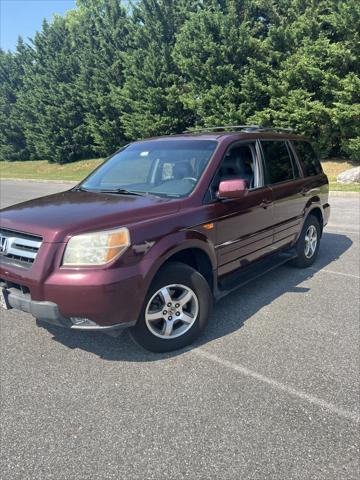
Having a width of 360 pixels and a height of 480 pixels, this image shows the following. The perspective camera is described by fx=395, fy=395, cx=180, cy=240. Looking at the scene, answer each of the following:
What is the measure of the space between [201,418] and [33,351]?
1.69m


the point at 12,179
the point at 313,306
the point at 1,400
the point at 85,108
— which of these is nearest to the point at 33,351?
the point at 1,400

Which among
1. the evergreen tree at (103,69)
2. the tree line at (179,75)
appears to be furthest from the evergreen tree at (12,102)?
the evergreen tree at (103,69)

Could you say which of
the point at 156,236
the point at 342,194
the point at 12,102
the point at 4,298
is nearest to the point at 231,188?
the point at 156,236

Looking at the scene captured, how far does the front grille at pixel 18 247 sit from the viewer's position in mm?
2961

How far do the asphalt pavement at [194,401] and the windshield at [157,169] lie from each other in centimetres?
142

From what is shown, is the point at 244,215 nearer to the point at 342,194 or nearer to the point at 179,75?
the point at 342,194

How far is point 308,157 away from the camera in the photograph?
573 cm

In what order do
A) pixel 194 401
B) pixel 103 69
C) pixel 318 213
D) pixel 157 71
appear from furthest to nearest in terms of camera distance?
pixel 103 69, pixel 157 71, pixel 318 213, pixel 194 401

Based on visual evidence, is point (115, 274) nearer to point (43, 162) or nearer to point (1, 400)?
point (1, 400)

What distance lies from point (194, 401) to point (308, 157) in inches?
164

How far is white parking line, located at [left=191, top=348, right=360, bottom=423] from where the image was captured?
2623mm

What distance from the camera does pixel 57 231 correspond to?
113 inches

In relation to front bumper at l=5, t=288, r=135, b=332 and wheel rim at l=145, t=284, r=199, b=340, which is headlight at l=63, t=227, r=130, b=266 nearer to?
front bumper at l=5, t=288, r=135, b=332

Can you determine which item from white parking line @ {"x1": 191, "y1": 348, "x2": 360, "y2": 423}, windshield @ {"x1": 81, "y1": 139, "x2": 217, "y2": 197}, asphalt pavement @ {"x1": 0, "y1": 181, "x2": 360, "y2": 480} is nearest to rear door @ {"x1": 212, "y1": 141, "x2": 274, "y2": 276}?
windshield @ {"x1": 81, "y1": 139, "x2": 217, "y2": 197}
